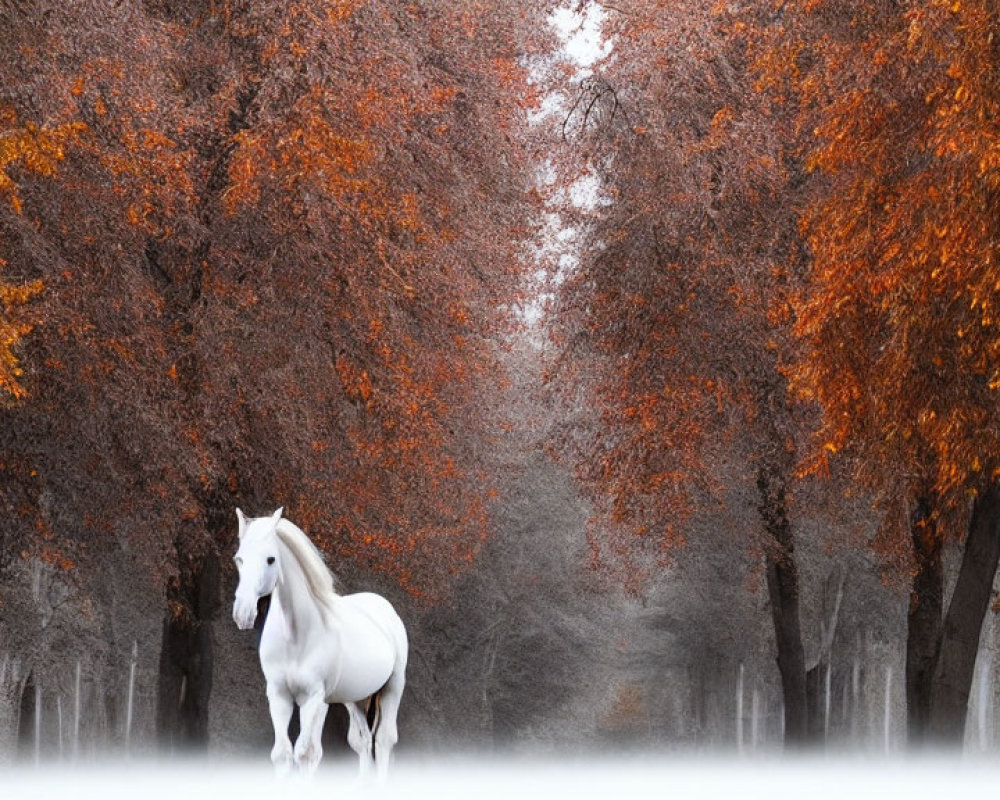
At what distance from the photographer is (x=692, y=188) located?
25.8m

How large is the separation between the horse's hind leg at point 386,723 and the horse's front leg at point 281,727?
2119 mm

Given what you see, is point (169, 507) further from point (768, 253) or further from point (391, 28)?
point (768, 253)

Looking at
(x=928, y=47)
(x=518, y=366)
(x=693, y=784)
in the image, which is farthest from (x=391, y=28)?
(x=518, y=366)

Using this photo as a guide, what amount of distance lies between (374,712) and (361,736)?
1.14 ft

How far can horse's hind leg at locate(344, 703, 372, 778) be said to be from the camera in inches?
643

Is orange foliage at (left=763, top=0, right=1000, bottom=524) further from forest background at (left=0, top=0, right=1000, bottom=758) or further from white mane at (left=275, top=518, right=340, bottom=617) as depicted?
white mane at (left=275, top=518, right=340, bottom=617)

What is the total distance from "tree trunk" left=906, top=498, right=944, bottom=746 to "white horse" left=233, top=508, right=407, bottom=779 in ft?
35.7

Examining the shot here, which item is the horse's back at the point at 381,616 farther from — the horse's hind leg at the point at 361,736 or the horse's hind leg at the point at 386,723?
the horse's hind leg at the point at 361,736

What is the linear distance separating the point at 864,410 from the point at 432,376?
8.42 m

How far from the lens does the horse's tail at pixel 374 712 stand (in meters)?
16.8

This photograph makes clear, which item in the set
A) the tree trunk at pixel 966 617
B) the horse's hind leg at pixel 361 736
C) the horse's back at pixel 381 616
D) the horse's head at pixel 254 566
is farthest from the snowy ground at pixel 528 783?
the horse's head at pixel 254 566

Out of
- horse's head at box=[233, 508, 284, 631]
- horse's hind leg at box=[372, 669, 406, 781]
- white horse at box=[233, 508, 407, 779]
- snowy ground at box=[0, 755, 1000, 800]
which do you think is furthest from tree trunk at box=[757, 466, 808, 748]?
horse's head at box=[233, 508, 284, 631]

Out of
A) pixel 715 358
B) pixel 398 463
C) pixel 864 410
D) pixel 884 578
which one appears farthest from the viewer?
pixel 884 578

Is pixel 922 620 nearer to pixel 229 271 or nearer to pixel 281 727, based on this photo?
pixel 229 271
